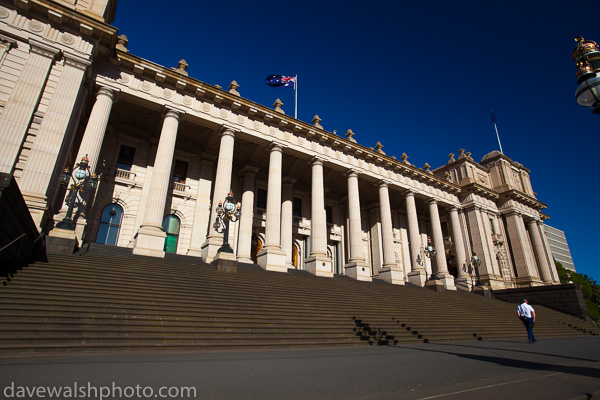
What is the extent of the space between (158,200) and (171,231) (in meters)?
5.48

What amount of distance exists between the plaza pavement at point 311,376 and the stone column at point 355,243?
14.9m

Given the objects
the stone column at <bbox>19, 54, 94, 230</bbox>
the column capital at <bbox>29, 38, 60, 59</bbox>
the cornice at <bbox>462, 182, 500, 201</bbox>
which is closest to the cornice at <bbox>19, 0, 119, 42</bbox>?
the column capital at <bbox>29, 38, 60, 59</bbox>

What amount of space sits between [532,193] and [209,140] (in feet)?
123

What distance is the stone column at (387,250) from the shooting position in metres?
23.2

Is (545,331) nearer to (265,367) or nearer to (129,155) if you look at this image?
(265,367)

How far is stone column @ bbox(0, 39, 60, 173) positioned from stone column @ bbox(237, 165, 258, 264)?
12.3m

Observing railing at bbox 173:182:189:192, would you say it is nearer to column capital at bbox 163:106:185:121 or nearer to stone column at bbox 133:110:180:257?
stone column at bbox 133:110:180:257

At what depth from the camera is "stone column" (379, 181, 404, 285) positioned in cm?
2323

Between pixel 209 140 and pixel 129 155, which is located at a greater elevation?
pixel 209 140

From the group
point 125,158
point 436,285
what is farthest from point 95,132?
point 436,285

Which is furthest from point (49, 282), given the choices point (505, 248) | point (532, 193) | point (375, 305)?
point (532, 193)

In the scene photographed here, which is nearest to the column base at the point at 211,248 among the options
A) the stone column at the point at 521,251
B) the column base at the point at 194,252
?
the column base at the point at 194,252

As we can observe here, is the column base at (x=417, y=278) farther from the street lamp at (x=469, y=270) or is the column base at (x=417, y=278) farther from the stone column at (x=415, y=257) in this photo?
the street lamp at (x=469, y=270)

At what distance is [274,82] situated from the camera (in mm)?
22875
